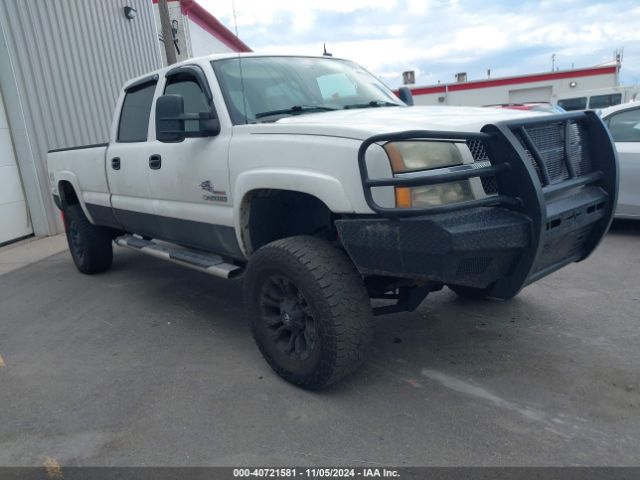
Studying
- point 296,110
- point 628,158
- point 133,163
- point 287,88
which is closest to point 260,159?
point 296,110

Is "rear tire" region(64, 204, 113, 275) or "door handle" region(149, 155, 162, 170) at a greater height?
"door handle" region(149, 155, 162, 170)

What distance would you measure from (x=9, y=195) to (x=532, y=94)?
28990 millimetres

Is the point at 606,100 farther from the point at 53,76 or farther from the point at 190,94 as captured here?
the point at 190,94

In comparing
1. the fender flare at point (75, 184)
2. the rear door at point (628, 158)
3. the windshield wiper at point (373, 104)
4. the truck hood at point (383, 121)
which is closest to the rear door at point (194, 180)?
the truck hood at point (383, 121)

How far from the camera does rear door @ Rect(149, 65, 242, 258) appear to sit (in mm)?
3492

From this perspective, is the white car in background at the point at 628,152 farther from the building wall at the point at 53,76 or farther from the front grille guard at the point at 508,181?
the building wall at the point at 53,76

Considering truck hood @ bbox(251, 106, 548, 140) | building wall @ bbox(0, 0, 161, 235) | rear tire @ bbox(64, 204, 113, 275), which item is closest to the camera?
truck hood @ bbox(251, 106, 548, 140)

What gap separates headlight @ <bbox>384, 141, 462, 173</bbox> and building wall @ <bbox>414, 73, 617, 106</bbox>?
28644 millimetres

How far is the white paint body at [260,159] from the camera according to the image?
264cm

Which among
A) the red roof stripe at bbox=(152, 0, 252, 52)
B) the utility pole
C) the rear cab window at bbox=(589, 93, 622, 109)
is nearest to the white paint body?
the utility pole

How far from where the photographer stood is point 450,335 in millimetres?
3725

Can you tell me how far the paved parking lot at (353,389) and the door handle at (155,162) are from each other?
127cm

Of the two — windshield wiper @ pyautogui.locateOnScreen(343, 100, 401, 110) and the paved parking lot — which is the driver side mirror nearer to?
windshield wiper @ pyautogui.locateOnScreen(343, 100, 401, 110)

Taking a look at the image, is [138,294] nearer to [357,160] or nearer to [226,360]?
[226,360]
